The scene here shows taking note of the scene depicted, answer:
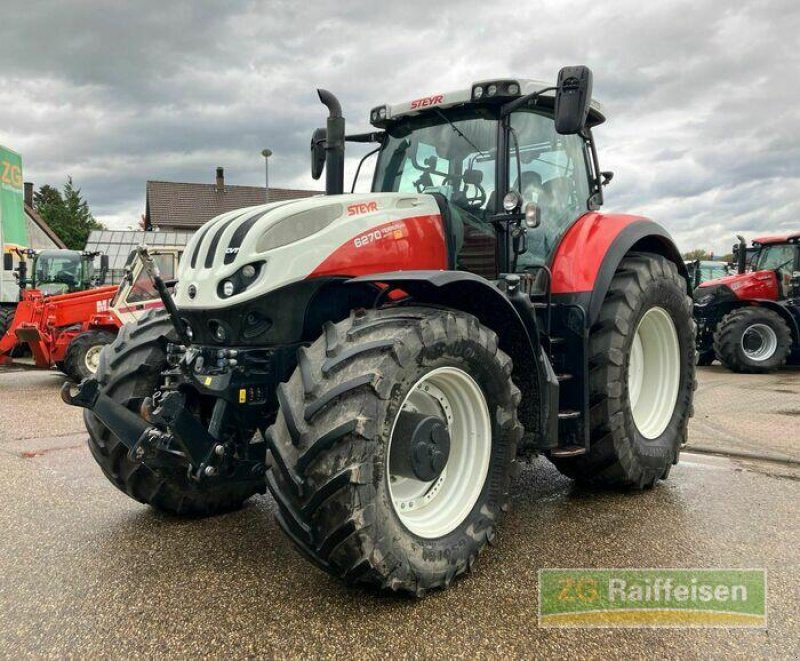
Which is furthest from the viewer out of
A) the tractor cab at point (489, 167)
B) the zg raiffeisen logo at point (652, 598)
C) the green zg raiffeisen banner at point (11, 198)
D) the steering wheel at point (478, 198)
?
the green zg raiffeisen banner at point (11, 198)

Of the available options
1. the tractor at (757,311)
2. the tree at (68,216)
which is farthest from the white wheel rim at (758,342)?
the tree at (68,216)

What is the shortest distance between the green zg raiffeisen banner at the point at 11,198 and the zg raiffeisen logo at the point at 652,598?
15940 millimetres

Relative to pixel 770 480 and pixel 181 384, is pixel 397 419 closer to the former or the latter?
pixel 181 384

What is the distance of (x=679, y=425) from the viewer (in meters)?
4.40

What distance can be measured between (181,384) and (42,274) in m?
11.8

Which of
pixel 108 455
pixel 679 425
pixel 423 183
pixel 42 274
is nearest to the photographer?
pixel 108 455

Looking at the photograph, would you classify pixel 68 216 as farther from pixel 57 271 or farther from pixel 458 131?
pixel 458 131

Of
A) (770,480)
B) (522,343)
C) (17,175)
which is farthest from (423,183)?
(17,175)

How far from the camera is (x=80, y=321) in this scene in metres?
9.91

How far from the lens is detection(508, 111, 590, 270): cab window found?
3811 millimetres

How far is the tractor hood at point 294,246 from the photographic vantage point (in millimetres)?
2816

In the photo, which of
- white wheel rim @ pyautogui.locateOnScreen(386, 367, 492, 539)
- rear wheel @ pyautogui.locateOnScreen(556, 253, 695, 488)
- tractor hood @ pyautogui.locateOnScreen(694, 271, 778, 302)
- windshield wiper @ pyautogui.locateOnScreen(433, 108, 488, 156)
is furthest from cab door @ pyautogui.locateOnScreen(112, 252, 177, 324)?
tractor hood @ pyautogui.locateOnScreen(694, 271, 778, 302)

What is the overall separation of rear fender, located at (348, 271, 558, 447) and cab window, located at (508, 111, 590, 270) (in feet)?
2.24

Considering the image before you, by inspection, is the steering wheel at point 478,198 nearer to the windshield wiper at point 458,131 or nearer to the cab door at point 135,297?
the windshield wiper at point 458,131
